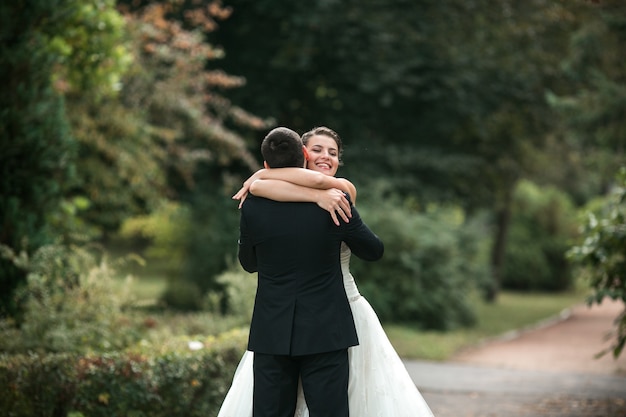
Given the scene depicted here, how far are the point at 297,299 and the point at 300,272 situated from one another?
138 millimetres

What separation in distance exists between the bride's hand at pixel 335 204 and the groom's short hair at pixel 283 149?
0.25 metres

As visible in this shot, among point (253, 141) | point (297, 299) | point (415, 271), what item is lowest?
point (415, 271)

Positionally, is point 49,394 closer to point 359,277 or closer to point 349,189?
point 349,189

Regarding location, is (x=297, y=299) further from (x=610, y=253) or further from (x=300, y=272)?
(x=610, y=253)

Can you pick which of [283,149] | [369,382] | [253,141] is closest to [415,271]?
[253,141]

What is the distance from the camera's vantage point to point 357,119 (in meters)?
18.7

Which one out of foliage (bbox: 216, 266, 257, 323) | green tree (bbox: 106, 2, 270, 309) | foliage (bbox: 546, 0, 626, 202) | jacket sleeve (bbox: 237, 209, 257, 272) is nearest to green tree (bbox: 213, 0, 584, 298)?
foliage (bbox: 546, 0, 626, 202)

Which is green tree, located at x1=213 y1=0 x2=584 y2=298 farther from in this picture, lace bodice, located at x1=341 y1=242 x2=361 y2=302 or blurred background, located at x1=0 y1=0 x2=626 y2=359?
lace bodice, located at x1=341 y1=242 x2=361 y2=302

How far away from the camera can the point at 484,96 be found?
60.8ft

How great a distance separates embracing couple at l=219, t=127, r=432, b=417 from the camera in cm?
411

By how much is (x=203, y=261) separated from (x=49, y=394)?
425 inches

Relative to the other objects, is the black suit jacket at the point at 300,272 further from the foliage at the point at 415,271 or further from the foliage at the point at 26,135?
the foliage at the point at 415,271

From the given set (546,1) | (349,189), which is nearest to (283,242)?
(349,189)

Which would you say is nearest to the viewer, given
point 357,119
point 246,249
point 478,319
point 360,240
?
point 360,240
